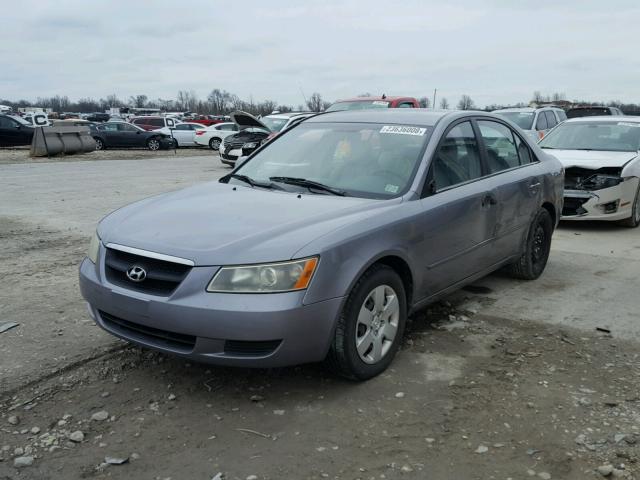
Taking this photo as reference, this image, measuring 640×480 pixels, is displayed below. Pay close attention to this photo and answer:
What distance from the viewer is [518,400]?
3.44m

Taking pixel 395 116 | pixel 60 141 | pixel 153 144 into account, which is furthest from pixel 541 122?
pixel 153 144

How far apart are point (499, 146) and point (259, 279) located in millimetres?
3033

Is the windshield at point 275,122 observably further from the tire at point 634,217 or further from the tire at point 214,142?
the tire at point 214,142

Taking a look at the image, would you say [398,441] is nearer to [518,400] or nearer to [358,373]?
[358,373]

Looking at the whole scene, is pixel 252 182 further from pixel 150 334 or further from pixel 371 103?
pixel 371 103

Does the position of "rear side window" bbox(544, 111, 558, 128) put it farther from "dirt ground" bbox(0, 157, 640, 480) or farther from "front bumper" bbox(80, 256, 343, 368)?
"front bumper" bbox(80, 256, 343, 368)

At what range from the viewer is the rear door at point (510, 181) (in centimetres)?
499

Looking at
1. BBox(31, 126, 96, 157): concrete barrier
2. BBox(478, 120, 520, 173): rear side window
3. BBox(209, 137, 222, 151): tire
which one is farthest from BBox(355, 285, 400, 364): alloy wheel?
BBox(209, 137, 222, 151): tire

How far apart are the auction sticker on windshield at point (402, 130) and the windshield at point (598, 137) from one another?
597 cm

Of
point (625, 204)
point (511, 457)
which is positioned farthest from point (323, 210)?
point (625, 204)

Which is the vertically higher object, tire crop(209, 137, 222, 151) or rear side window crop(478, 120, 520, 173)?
rear side window crop(478, 120, 520, 173)

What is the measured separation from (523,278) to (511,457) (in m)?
3.22

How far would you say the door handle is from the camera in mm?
4668

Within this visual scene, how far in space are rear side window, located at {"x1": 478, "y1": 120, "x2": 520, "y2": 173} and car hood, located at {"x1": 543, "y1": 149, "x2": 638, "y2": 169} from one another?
3496 millimetres
